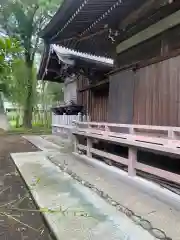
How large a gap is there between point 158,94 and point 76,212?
263 centimetres

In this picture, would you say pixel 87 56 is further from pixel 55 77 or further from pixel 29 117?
pixel 29 117

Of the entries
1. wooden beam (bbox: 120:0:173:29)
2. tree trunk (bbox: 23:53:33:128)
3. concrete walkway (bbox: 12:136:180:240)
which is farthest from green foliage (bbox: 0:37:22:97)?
tree trunk (bbox: 23:53:33:128)

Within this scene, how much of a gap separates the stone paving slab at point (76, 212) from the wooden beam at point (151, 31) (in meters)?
3.11

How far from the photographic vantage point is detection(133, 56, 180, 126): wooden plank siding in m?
4.04

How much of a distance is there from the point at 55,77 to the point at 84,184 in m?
10.9

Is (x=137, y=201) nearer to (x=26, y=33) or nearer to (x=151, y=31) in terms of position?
(x=151, y=31)

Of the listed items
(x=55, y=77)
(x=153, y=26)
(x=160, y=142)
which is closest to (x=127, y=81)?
(x=153, y=26)

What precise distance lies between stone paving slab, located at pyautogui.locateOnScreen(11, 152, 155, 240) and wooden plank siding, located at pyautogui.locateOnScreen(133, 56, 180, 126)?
1.84 meters

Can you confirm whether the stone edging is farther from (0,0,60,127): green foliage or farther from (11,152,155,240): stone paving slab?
(0,0,60,127): green foliage

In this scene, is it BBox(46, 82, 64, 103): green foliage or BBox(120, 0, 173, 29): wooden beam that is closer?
BBox(120, 0, 173, 29): wooden beam

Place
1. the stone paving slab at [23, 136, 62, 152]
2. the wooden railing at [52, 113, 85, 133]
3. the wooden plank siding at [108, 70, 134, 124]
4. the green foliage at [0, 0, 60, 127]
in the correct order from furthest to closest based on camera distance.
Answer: the green foliage at [0, 0, 60, 127] < the wooden railing at [52, 113, 85, 133] < the stone paving slab at [23, 136, 62, 152] < the wooden plank siding at [108, 70, 134, 124]

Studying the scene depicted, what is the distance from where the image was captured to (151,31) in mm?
4711

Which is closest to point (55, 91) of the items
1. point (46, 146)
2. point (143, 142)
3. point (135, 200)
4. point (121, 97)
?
point (46, 146)

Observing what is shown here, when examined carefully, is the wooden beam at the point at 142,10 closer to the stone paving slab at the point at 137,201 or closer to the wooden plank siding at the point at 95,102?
the stone paving slab at the point at 137,201
